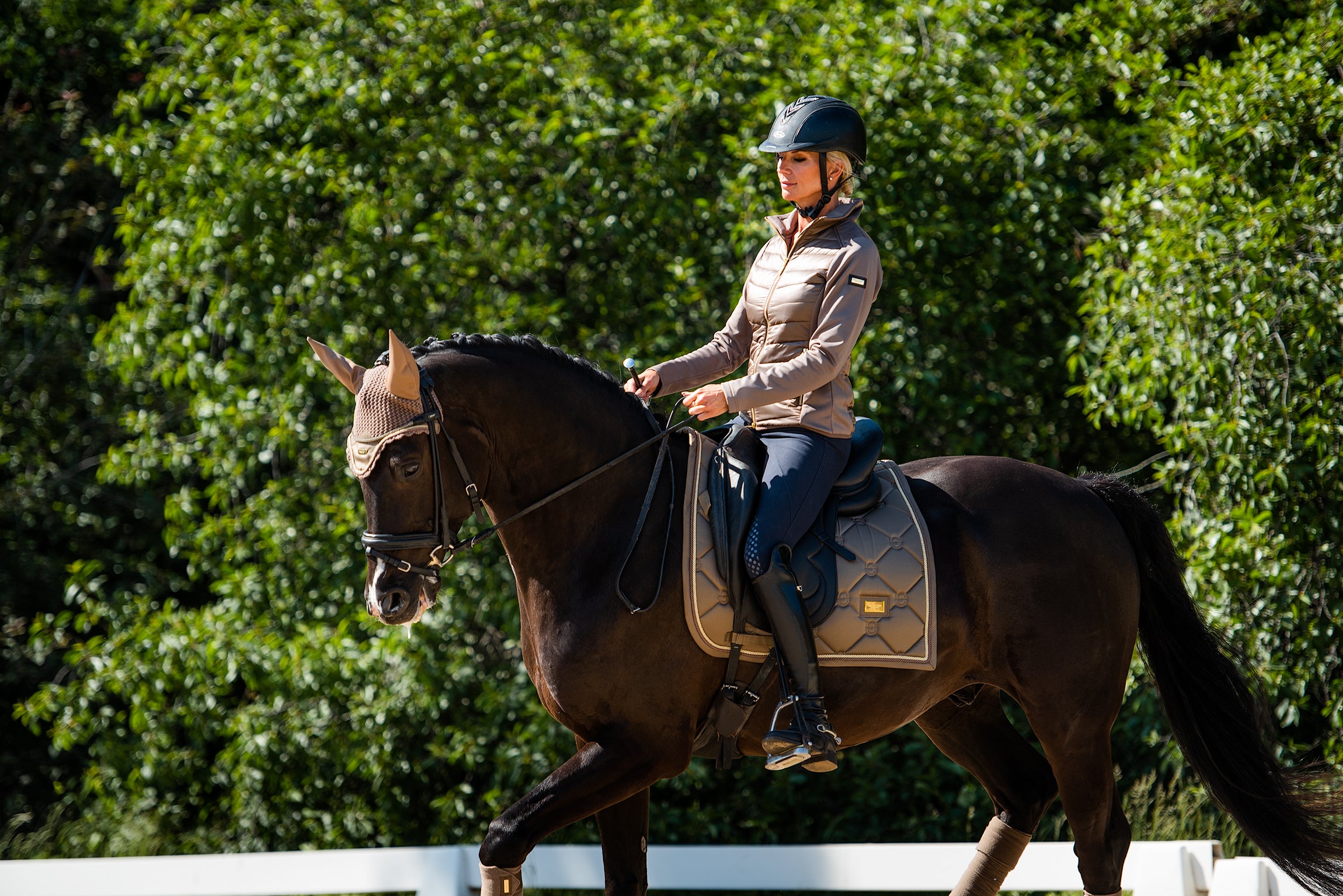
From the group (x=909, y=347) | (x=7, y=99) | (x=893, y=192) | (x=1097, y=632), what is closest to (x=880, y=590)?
(x=1097, y=632)

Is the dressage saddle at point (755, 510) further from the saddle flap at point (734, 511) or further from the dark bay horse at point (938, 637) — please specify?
the dark bay horse at point (938, 637)

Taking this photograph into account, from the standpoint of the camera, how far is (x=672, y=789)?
7141 mm

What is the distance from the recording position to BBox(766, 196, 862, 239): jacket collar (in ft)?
12.4

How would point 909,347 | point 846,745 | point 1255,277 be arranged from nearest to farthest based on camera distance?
point 846,745 → point 1255,277 → point 909,347

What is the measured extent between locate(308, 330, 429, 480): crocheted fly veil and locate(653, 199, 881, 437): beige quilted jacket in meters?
0.89

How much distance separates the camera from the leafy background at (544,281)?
21.6 ft

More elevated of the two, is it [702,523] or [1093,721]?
[702,523]

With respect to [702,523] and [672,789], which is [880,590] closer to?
[702,523]

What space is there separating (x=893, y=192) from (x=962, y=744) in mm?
3313

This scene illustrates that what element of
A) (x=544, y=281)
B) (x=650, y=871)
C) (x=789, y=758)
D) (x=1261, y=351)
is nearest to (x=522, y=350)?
(x=789, y=758)

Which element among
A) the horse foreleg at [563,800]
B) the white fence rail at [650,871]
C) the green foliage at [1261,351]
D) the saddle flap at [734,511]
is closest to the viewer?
the horse foreleg at [563,800]

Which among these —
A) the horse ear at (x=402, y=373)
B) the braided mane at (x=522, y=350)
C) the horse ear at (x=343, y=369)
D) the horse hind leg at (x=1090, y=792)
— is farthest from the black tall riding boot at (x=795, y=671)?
the horse ear at (x=343, y=369)

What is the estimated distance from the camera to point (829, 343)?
3590mm

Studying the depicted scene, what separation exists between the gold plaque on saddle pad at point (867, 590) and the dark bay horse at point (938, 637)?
70 mm
